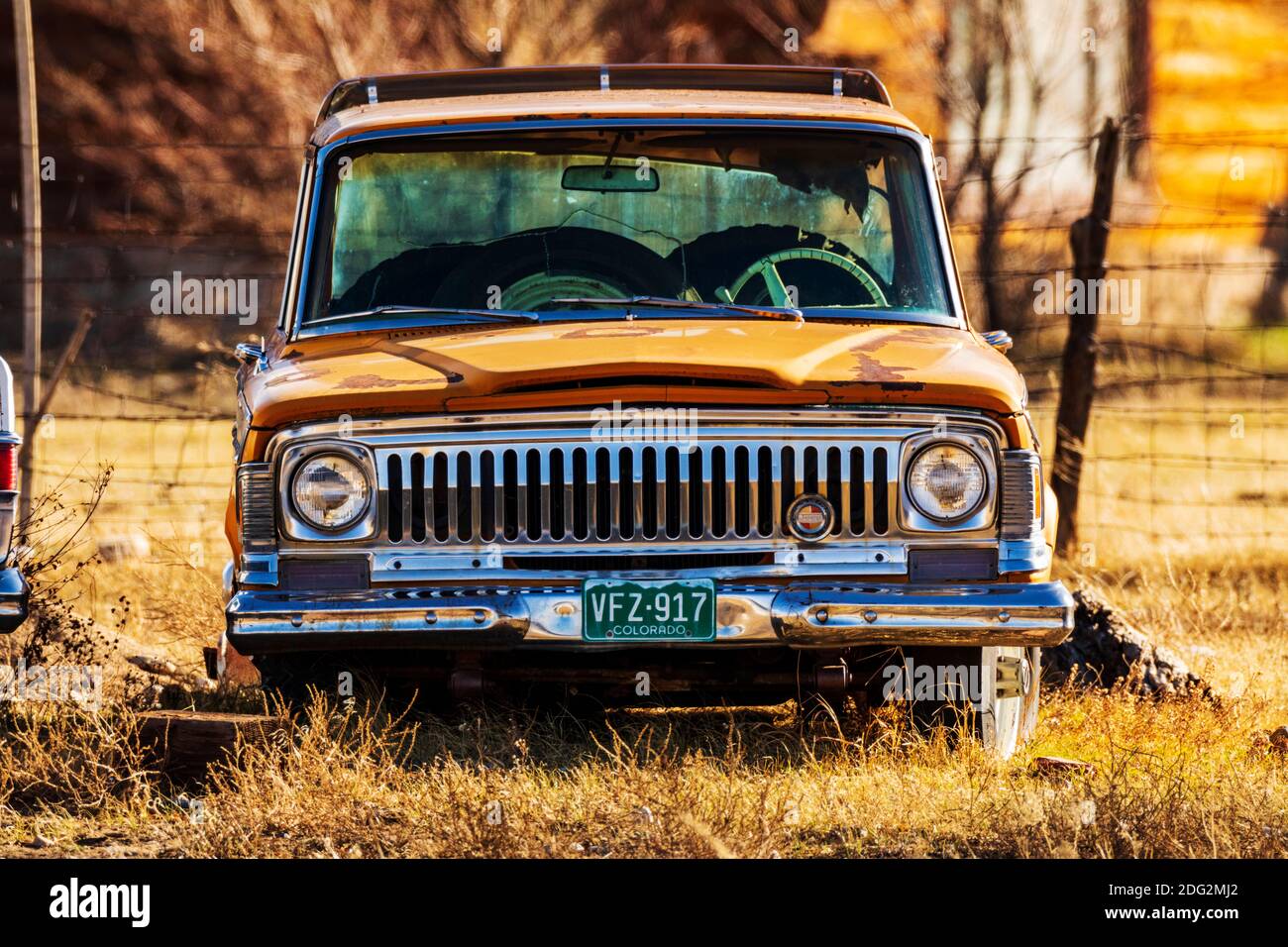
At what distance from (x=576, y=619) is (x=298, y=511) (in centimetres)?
80

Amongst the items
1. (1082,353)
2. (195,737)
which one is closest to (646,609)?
(195,737)

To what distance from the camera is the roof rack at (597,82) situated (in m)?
6.82

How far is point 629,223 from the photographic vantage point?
634cm

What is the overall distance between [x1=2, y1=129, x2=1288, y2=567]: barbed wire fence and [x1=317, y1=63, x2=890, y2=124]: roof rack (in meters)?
1.54

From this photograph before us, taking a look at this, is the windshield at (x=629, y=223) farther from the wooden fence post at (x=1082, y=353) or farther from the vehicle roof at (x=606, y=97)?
the wooden fence post at (x=1082, y=353)

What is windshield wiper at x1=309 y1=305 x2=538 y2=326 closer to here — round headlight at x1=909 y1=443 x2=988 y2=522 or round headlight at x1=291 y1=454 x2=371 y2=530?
round headlight at x1=291 y1=454 x2=371 y2=530

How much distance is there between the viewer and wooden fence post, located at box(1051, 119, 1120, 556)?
30.6ft

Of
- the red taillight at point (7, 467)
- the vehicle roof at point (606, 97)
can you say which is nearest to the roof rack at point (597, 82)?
the vehicle roof at point (606, 97)

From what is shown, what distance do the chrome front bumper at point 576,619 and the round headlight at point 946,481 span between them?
240 mm

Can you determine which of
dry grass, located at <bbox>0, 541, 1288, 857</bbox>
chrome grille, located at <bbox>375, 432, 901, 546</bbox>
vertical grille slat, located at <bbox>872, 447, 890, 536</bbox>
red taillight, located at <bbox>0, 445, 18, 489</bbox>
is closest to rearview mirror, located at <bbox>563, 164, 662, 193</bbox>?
chrome grille, located at <bbox>375, 432, 901, 546</bbox>

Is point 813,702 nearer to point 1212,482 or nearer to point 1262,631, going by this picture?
point 1262,631

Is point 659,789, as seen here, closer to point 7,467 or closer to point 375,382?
point 375,382

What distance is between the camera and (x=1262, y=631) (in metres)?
7.86

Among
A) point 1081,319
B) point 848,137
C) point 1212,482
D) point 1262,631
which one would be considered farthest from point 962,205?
point 848,137
